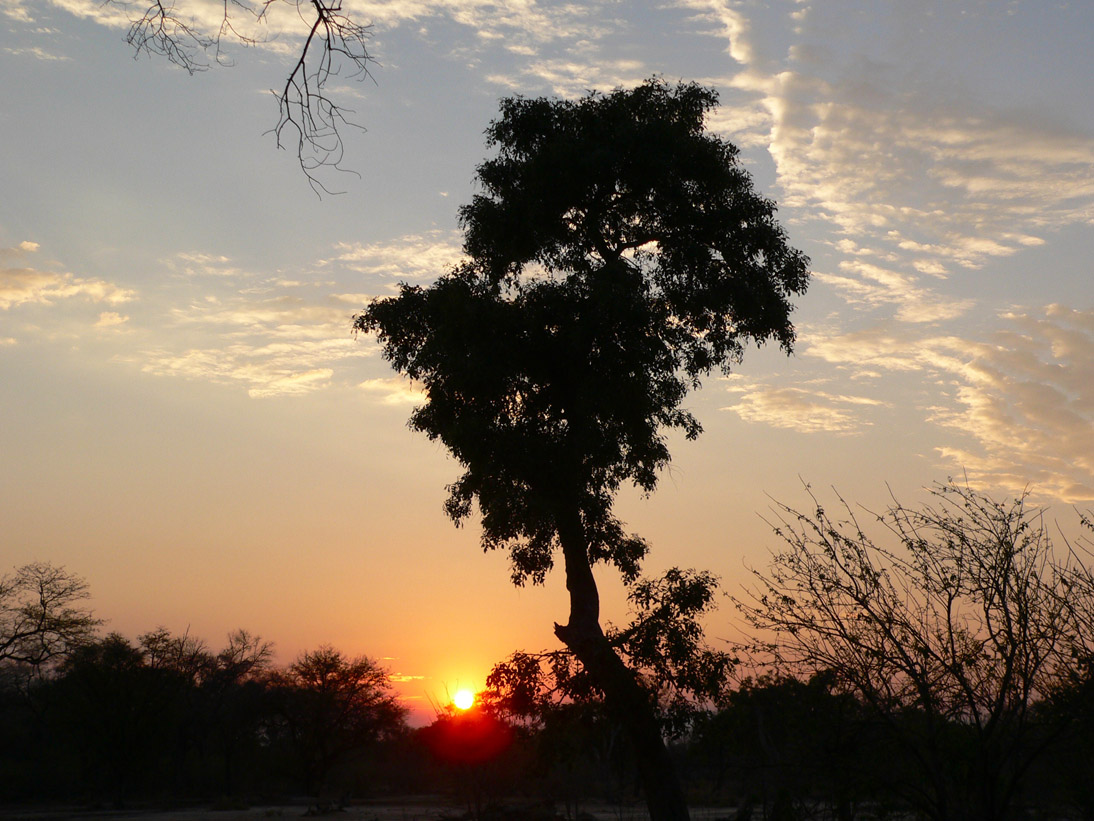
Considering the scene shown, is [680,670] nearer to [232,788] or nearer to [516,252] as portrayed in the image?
[516,252]

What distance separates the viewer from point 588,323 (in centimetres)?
1625

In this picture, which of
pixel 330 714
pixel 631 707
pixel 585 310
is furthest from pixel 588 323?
pixel 330 714

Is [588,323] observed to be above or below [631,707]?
above

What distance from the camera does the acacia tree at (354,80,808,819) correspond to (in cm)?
1627

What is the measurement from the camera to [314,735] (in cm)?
5775

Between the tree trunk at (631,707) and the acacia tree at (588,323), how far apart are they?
0.03m

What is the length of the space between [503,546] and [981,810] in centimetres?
1102

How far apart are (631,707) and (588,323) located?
6622mm

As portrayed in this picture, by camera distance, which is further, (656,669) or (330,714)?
(330,714)

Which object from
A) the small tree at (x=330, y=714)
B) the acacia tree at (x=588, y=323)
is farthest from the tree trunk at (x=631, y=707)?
the small tree at (x=330, y=714)

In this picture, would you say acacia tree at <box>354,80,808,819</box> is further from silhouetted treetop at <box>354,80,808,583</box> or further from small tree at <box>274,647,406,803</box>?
small tree at <box>274,647,406,803</box>

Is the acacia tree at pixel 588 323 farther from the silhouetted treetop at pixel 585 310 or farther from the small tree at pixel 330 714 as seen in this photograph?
the small tree at pixel 330 714

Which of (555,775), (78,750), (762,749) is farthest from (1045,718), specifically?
(78,750)

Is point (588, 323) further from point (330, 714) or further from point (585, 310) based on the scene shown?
point (330, 714)
